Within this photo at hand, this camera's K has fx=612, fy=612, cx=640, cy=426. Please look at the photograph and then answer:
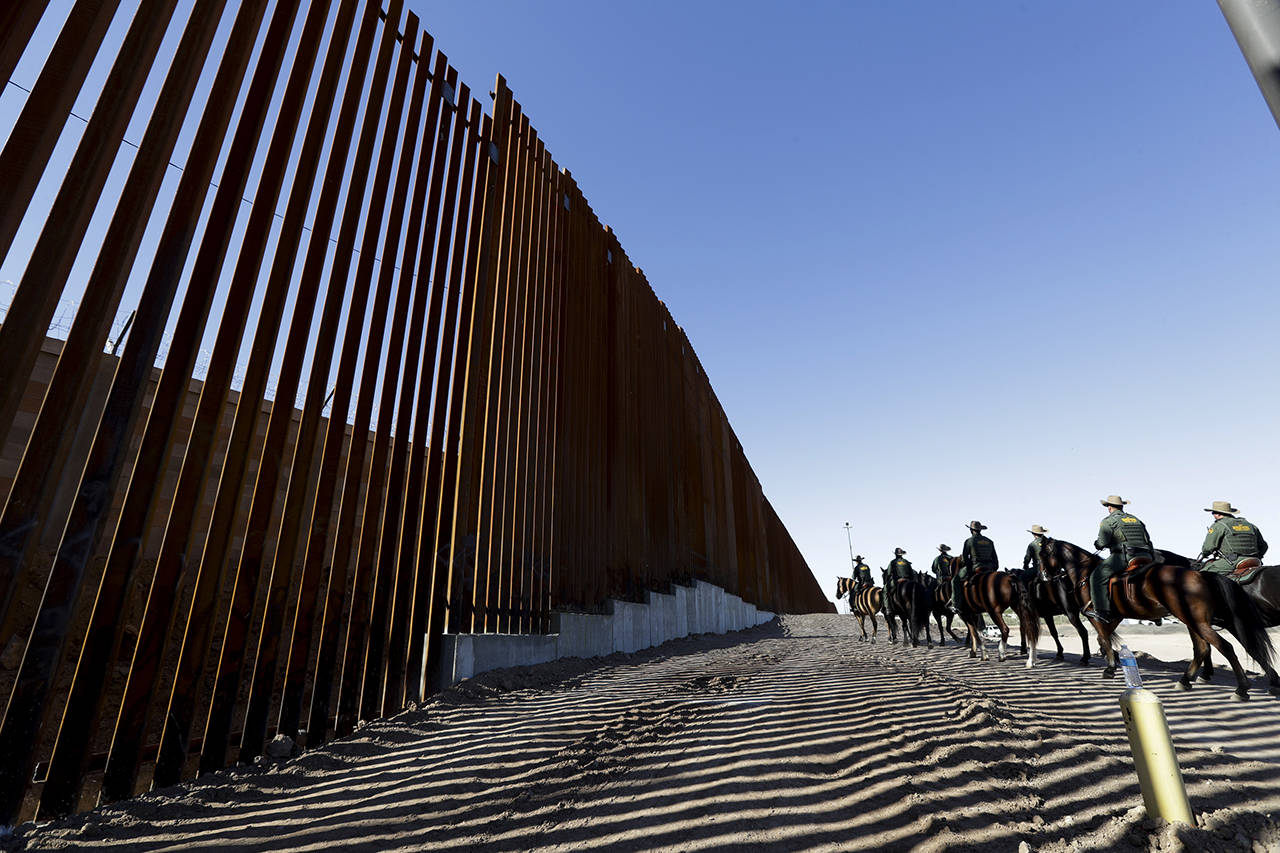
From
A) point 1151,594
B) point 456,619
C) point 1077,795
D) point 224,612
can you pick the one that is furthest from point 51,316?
point 1151,594

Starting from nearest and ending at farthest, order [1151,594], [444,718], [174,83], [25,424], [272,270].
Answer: [174,83] < [272,270] < [444,718] < [25,424] < [1151,594]

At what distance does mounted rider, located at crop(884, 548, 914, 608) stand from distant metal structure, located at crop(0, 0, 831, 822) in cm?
726

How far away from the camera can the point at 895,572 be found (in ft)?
44.1

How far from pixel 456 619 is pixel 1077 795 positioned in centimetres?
460

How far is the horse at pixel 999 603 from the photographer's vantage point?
880 cm

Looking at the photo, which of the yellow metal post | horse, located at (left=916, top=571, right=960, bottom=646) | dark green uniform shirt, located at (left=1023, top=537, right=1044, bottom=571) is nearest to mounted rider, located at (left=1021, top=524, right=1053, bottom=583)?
dark green uniform shirt, located at (left=1023, top=537, right=1044, bottom=571)

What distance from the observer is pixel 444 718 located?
4.59 meters

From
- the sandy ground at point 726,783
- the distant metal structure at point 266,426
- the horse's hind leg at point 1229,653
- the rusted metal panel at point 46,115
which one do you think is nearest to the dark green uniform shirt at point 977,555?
the horse's hind leg at point 1229,653

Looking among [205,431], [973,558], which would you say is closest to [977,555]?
[973,558]

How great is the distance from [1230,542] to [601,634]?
24.7 feet

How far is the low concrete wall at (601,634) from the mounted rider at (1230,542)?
23.6ft

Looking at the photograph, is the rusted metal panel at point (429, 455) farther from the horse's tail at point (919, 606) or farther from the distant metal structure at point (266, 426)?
the horse's tail at point (919, 606)

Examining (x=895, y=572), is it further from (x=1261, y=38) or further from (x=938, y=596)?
(x=1261, y=38)

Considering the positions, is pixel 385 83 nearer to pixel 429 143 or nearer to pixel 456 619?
pixel 429 143
